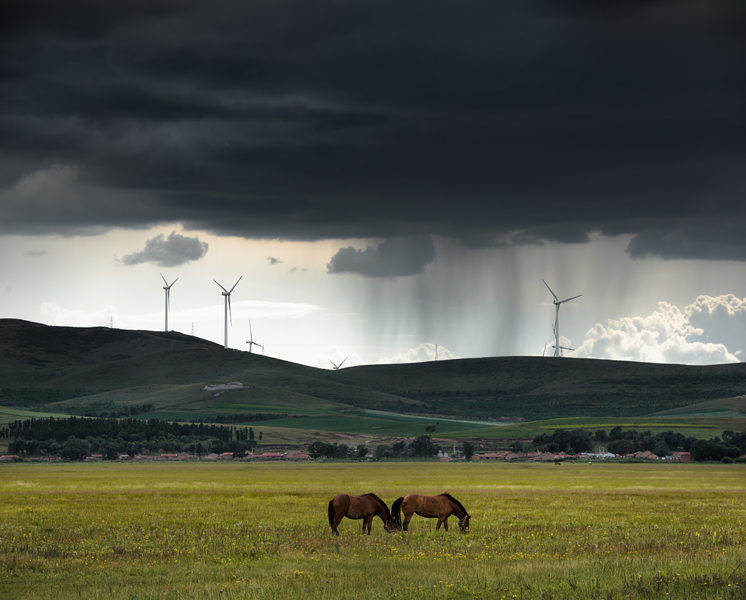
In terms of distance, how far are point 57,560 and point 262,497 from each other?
1918 inches

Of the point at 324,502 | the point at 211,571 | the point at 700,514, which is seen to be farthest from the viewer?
the point at 324,502

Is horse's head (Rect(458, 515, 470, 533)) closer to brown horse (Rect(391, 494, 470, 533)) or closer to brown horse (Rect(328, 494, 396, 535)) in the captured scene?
brown horse (Rect(391, 494, 470, 533))

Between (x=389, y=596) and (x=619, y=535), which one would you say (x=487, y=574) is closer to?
(x=389, y=596)

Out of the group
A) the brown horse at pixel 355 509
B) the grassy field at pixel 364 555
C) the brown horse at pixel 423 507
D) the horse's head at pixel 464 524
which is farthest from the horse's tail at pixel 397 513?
the horse's head at pixel 464 524

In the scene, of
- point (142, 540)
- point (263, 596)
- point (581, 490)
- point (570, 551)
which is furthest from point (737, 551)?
point (581, 490)

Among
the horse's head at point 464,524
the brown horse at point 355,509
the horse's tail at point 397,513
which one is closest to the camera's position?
the brown horse at point 355,509

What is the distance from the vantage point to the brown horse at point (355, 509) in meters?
43.3

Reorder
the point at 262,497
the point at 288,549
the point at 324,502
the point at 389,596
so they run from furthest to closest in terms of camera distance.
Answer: the point at 262,497 → the point at 324,502 → the point at 288,549 → the point at 389,596

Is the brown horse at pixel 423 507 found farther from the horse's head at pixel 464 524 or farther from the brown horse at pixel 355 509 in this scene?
the brown horse at pixel 355 509

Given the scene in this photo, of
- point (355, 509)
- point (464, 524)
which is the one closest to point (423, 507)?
point (464, 524)

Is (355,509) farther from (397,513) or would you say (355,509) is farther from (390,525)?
(397,513)

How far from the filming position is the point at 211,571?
113 feet

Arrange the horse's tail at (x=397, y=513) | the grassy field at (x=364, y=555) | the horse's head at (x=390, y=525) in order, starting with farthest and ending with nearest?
the horse's tail at (x=397, y=513)
the horse's head at (x=390, y=525)
the grassy field at (x=364, y=555)

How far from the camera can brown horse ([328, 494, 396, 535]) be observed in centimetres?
4334
